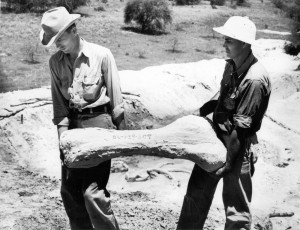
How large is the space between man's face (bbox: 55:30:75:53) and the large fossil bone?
581mm

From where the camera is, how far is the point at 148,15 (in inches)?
610

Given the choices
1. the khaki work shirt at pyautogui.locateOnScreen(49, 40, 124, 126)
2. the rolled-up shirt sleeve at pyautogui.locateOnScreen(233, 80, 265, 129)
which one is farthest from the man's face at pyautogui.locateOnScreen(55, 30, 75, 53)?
the rolled-up shirt sleeve at pyautogui.locateOnScreen(233, 80, 265, 129)

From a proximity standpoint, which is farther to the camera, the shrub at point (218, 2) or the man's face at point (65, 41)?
the shrub at point (218, 2)

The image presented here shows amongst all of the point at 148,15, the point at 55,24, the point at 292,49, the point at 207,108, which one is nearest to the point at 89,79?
the point at 55,24

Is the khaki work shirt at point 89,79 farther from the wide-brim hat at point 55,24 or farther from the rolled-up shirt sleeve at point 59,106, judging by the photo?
the wide-brim hat at point 55,24

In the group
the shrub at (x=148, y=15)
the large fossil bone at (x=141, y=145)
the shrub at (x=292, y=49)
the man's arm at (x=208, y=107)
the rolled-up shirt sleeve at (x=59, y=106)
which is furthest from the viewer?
the shrub at (x=148, y=15)

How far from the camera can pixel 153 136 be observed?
A: 10.6 feet

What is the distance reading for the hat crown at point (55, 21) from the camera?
3.26 m

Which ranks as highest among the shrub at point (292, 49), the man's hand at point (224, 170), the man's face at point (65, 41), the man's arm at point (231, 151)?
the man's face at point (65, 41)

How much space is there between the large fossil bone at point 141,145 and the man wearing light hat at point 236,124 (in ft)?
0.46

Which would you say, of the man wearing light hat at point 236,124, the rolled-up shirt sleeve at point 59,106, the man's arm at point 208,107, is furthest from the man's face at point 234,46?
the rolled-up shirt sleeve at point 59,106

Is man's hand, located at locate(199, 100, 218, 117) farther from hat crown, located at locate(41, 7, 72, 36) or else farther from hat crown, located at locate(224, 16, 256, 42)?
hat crown, located at locate(41, 7, 72, 36)

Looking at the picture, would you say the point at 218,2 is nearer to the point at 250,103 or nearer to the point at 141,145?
the point at 250,103

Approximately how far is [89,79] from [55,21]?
459 millimetres
